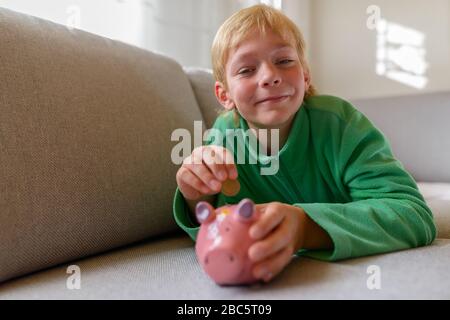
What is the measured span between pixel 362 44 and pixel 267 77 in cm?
196

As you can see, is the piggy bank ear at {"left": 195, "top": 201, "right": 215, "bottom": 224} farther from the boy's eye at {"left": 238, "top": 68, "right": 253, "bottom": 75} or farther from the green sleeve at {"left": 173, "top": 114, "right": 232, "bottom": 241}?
the boy's eye at {"left": 238, "top": 68, "right": 253, "bottom": 75}

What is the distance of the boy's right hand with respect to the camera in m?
0.65

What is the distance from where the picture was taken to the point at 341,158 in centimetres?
81

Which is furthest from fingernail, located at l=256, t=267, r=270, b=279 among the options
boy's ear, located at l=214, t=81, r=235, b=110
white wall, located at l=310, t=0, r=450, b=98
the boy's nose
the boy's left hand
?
white wall, located at l=310, t=0, r=450, b=98

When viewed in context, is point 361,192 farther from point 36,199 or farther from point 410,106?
point 410,106

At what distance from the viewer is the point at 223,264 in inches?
20.6

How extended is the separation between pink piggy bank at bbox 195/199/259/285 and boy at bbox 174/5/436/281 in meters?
0.05

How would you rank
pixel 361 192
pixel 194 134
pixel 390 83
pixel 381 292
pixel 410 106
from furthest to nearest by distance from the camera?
pixel 390 83
pixel 410 106
pixel 194 134
pixel 361 192
pixel 381 292

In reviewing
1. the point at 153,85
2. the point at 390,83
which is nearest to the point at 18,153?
the point at 153,85

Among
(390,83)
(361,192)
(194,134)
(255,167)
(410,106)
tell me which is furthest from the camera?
(390,83)

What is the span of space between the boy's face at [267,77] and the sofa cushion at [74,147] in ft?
0.64

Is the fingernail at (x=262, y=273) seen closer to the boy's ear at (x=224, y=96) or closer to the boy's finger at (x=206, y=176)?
the boy's finger at (x=206, y=176)

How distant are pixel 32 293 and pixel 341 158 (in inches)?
20.8

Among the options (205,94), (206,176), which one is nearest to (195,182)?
(206,176)
